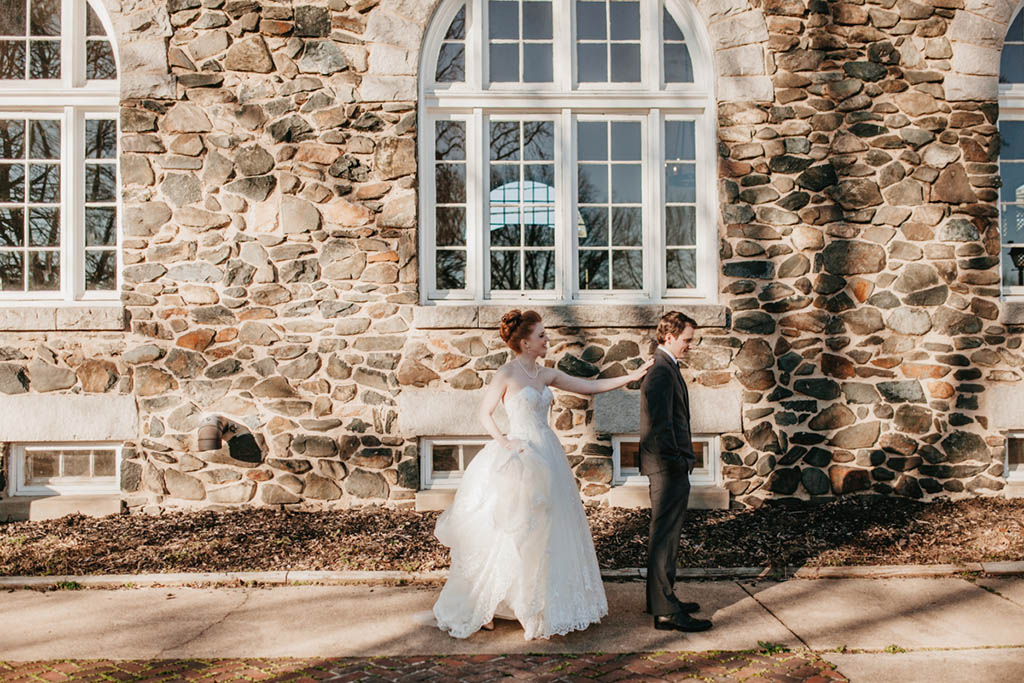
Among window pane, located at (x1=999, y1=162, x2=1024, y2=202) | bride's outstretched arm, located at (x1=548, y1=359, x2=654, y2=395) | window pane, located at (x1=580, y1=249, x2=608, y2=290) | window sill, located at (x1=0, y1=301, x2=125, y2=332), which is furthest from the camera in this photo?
window pane, located at (x1=999, y1=162, x2=1024, y2=202)

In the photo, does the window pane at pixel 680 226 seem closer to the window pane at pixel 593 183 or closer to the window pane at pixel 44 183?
the window pane at pixel 593 183

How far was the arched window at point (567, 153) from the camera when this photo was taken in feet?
25.1

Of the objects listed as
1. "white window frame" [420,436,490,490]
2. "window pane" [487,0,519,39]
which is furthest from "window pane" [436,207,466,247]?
"white window frame" [420,436,490,490]

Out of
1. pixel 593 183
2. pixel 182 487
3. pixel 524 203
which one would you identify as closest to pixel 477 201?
pixel 524 203

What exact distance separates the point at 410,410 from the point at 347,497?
35.0 inches

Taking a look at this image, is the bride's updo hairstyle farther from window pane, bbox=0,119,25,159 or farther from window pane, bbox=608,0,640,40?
window pane, bbox=0,119,25,159

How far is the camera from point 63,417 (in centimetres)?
733

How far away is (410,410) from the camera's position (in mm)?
7398

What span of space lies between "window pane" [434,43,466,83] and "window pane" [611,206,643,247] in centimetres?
177

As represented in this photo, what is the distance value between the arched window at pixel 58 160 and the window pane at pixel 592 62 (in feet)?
12.9

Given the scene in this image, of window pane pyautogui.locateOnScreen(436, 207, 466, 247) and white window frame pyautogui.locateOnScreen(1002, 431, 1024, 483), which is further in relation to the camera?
window pane pyautogui.locateOnScreen(436, 207, 466, 247)

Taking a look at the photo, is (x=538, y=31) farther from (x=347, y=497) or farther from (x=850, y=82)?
(x=347, y=497)

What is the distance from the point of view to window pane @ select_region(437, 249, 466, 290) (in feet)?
25.4

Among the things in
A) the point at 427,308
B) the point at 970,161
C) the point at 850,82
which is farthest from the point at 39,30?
the point at 970,161
